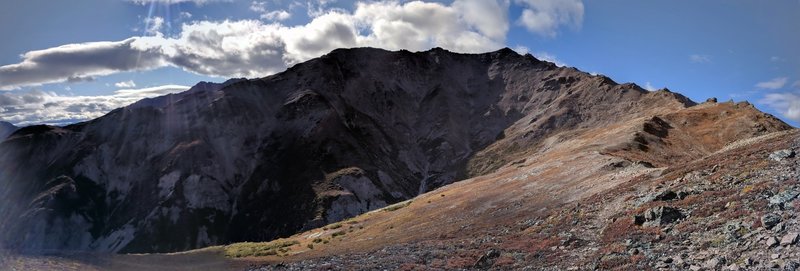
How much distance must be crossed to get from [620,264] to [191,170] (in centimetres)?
18258

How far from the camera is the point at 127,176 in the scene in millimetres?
195750

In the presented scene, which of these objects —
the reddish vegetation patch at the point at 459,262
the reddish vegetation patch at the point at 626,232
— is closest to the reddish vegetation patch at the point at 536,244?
the reddish vegetation patch at the point at 626,232

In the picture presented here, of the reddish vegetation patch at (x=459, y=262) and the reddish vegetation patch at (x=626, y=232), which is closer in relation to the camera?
the reddish vegetation patch at (x=626, y=232)

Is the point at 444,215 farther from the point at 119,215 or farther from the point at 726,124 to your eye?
the point at 119,215

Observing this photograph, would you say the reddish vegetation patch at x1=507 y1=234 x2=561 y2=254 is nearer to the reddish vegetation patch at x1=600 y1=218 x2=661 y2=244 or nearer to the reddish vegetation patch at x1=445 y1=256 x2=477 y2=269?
the reddish vegetation patch at x1=600 y1=218 x2=661 y2=244

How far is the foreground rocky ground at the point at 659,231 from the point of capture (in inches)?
948

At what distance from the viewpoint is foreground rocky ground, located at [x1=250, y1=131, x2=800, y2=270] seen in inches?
948

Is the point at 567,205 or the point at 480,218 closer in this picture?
the point at 567,205

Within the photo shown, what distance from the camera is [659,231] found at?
98.7 ft

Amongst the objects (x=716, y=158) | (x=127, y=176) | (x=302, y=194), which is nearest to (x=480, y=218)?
(x=716, y=158)

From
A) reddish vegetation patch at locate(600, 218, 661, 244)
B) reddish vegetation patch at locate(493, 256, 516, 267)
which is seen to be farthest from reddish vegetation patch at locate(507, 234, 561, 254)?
reddish vegetation patch at locate(600, 218, 661, 244)

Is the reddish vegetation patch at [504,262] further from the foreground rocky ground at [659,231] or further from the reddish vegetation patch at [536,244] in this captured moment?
the reddish vegetation patch at [536,244]

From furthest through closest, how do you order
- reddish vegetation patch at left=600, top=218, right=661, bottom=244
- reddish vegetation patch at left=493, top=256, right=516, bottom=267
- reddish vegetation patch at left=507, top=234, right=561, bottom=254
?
reddish vegetation patch at left=507, top=234, right=561, bottom=254 < reddish vegetation patch at left=493, top=256, right=516, bottom=267 < reddish vegetation patch at left=600, top=218, right=661, bottom=244

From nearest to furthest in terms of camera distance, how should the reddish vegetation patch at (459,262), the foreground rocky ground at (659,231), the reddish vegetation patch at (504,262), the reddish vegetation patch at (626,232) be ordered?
the foreground rocky ground at (659,231) → the reddish vegetation patch at (626,232) → the reddish vegetation patch at (504,262) → the reddish vegetation patch at (459,262)
